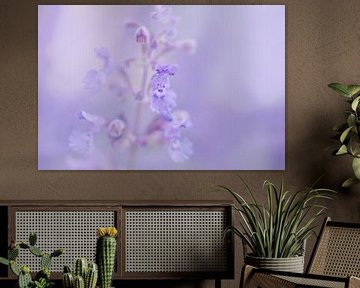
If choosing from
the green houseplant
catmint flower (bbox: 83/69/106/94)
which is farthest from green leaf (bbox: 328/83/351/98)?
catmint flower (bbox: 83/69/106/94)

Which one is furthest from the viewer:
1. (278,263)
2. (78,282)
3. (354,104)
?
(354,104)

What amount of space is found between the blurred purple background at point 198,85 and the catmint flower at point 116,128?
6cm

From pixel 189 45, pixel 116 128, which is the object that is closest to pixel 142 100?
pixel 116 128

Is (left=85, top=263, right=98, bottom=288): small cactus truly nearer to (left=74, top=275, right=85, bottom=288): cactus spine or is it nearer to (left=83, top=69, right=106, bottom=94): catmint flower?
(left=74, top=275, right=85, bottom=288): cactus spine

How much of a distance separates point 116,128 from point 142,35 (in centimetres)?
67

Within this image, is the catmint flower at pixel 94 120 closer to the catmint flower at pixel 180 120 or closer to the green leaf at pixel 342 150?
the catmint flower at pixel 180 120

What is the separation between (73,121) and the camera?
5.50 m

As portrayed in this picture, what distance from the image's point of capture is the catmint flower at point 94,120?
5.50 meters

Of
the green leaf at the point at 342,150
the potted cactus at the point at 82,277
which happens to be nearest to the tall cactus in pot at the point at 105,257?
the potted cactus at the point at 82,277

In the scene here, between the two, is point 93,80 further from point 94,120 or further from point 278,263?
point 278,263

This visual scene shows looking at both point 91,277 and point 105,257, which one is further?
point 105,257

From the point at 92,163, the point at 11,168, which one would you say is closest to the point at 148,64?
the point at 92,163

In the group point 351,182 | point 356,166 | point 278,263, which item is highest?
point 356,166

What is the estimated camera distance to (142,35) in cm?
553
